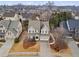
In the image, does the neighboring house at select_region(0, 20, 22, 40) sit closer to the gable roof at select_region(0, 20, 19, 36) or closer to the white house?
the gable roof at select_region(0, 20, 19, 36)

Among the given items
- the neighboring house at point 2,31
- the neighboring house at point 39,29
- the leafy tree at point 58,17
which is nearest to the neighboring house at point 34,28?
the neighboring house at point 39,29

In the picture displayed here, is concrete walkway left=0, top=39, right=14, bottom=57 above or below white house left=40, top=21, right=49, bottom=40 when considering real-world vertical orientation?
below

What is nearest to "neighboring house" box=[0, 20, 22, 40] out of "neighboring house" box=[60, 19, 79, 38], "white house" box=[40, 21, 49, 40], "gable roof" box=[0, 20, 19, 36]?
"gable roof" box=[0, 20, 19, 36]

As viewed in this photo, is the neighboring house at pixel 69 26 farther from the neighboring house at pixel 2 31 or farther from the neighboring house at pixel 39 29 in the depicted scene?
the neighboring house at pixel 2 31

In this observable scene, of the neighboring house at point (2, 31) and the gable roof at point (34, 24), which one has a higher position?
the gable roof at point (34, 24)

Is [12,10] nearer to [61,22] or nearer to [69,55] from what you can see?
[61,22]
